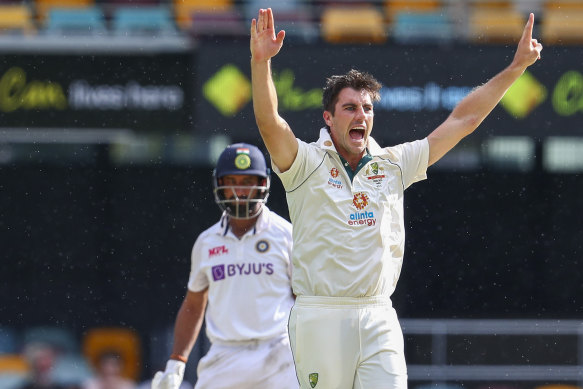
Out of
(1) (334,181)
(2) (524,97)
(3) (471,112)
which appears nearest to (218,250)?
(1) (334,181)

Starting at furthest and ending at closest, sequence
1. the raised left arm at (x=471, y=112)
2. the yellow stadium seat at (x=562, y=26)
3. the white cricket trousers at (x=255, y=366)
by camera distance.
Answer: the yellow stadium seat at (x=562, y=26) → the white cricket trousers at (x=255, y=366) → the raised left arm at (x=471, y=112)

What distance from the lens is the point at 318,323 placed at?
14.0 feet

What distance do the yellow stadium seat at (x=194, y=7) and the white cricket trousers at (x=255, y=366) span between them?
19.2ft

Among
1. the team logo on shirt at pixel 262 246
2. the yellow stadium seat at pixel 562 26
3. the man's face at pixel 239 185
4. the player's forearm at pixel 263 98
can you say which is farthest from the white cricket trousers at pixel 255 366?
the yellow stadium seat at pixel 562 26

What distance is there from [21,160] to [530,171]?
18.9 feet

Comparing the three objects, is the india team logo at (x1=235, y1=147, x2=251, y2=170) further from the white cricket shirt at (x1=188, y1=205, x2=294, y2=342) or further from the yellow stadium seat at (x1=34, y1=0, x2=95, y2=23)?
the yellow stadium seat at (x1=34, y1=0, x2=95, y2=23)

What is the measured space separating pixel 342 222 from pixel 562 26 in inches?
273

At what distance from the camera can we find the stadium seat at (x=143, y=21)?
33.8 feet

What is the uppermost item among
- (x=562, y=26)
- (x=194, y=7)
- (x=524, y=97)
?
(x=194, y=7)

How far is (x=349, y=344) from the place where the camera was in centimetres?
425

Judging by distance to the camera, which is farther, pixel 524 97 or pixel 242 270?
pixel 524 97

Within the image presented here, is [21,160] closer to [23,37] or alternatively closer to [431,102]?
[23,37]

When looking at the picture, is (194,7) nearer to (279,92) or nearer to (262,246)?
(279,92)

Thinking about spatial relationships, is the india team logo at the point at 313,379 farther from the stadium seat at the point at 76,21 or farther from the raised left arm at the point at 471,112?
the stadium seat at the point at 76,21
